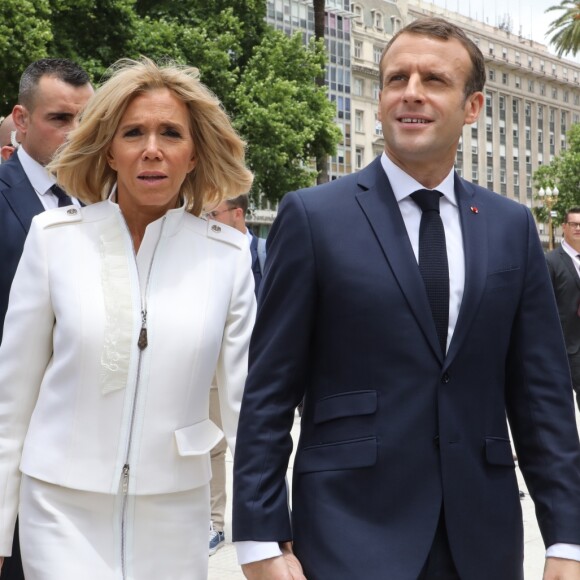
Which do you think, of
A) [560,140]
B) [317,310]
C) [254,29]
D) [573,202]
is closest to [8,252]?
[317,310]

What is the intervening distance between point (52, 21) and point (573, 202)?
57600 mm

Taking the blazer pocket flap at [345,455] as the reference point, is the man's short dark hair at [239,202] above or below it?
above

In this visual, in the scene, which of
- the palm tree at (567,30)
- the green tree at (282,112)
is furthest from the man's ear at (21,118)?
the palm tree at (567,30)

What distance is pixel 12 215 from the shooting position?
4.07m

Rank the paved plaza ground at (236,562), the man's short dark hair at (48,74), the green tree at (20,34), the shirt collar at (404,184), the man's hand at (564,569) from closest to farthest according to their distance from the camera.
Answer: the man's hand at (564,569) < the shirt collar at (404,184) < the man's short dark hair at (48,74) < the paved plaza ground at (236,562) < the green tree at (20,34)

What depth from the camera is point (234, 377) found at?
3.44 m

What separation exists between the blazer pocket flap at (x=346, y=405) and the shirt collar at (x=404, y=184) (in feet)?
1.71

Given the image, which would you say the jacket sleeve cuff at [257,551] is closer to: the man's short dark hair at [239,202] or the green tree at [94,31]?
the man's short dark hair at [239,202]

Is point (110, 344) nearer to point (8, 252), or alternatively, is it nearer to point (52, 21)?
point (8, 252)

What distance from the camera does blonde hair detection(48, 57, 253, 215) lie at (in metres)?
3.56

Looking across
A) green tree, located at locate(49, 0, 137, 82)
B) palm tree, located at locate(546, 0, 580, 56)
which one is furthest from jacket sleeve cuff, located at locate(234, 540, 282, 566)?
palm tree, located at locate(546, 0, 580, 56)

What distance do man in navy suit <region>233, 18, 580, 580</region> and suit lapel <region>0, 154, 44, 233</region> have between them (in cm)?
143

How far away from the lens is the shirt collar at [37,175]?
4.25 m

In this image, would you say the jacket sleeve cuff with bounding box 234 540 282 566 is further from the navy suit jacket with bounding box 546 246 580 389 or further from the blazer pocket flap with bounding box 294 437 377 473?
the navy suit jacket with bounding box 546 246 580 389
